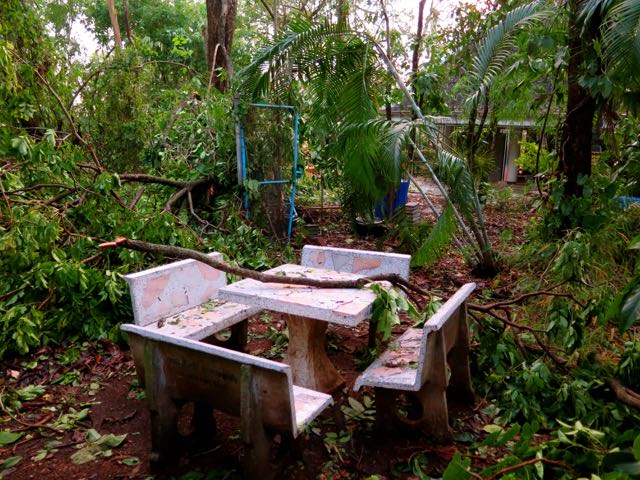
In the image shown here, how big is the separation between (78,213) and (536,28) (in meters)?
4.33

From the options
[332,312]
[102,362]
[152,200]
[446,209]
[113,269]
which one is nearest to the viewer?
[332,312]

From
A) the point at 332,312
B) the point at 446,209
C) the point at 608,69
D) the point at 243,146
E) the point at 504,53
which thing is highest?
the point at 504,53

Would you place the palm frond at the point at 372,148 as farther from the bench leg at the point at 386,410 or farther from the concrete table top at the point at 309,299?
the bench leg at the point at 386,410

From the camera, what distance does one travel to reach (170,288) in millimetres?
3207

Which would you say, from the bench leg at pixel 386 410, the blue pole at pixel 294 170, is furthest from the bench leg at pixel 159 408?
the blue pole at pixel 294 170

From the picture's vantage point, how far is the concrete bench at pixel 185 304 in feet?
9.75

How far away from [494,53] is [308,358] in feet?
11.4

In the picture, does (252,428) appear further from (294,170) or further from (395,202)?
(395,202)

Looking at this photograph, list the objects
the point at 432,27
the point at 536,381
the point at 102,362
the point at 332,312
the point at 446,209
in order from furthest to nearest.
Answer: the point at 432,27 < the point at 446,209 < the point at 102,362 < the point at 536,381 < the point at 332,312

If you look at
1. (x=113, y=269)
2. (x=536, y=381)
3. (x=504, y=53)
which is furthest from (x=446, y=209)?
(x=113, y=269)

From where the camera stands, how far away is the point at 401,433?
2.65 m

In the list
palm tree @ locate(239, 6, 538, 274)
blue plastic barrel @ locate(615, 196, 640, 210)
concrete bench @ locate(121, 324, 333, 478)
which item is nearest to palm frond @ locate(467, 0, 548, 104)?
palm tree @ locate(239, 6, 538, 274)

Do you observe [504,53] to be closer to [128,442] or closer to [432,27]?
[432,27]

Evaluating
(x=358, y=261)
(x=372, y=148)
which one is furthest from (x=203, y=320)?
(x=372, y=148)
